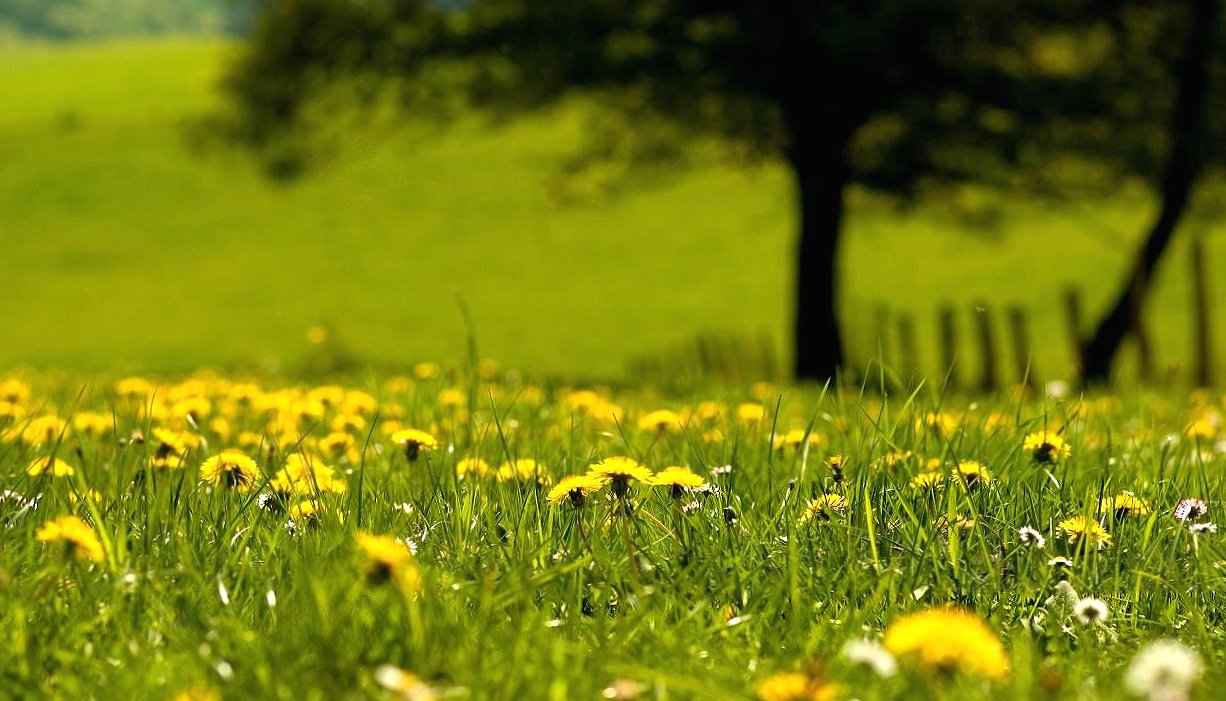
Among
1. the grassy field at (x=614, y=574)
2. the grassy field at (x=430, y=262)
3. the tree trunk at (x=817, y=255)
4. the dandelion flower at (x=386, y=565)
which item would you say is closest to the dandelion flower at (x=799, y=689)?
the grassy field at (x=614, y=574)

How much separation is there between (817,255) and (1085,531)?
37.3ft

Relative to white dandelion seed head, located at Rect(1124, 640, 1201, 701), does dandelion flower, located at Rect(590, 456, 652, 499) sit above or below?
below

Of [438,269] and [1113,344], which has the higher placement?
[1113,344]

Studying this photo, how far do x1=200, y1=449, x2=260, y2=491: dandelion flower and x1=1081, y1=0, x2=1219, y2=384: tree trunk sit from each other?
1039 centimetres

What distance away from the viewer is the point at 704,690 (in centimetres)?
146

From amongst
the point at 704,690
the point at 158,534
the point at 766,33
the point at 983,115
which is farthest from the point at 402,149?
the point at 704,690

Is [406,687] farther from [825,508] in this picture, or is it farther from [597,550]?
[825,508]

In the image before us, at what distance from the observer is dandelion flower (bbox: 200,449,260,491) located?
102 inches

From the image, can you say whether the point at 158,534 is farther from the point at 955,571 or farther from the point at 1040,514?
the point at 1040,514

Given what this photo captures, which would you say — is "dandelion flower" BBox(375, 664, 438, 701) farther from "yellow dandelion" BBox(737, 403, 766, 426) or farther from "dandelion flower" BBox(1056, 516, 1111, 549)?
"yellow dandelion" BBox(737, 403, 766, 426)

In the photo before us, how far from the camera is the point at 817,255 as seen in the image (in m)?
13.5

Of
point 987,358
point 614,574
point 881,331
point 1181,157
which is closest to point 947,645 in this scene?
point 614,574

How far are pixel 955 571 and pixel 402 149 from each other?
1170cm

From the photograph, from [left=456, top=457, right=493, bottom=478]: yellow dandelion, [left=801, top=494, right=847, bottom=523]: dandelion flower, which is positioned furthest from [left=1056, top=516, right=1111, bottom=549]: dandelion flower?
[left=456, top=457, right=493, bottom=478]: yellow dandelion
